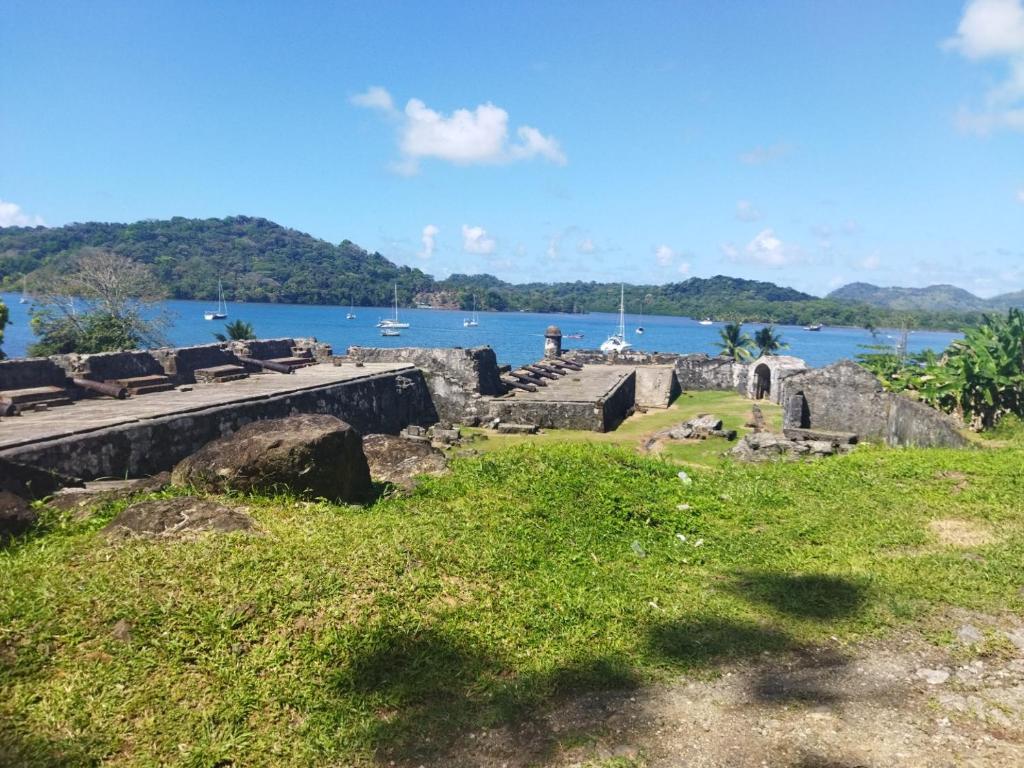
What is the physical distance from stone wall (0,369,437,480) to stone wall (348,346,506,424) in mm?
2448

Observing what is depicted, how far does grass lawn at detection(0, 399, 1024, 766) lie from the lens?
3.91 metres

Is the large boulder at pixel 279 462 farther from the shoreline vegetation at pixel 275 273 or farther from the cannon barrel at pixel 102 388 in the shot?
the shoreline vegetation at pixel 275 273

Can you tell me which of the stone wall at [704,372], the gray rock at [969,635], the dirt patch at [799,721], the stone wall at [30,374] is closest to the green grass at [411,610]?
the dirt patch at [799,721]

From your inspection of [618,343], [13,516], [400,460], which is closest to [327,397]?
[400,460]

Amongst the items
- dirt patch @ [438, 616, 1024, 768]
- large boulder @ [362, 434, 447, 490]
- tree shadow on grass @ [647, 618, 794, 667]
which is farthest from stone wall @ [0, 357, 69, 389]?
tree shadow on grass @ [647, 618, 794, 667]

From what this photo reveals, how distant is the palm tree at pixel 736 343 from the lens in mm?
39781

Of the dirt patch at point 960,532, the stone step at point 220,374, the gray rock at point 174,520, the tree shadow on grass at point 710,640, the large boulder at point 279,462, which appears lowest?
the dirt patch at point 960,532

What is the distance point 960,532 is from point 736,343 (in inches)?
1397

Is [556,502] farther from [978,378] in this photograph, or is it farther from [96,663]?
[978,378]

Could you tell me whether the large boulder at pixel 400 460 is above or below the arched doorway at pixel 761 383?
above

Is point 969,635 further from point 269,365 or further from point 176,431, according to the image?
point 269,365

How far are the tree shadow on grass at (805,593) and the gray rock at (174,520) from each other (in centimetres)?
457

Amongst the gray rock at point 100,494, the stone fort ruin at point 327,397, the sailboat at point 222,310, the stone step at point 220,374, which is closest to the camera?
the gray rock at point 100,494

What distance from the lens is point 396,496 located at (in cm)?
809
